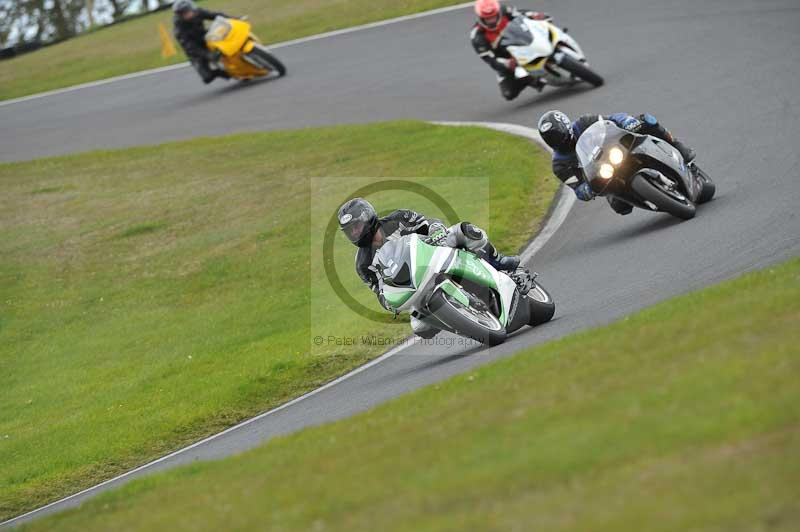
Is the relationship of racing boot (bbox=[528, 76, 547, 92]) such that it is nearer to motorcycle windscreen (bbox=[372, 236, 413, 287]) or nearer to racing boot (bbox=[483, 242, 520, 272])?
racing boot (bbox=[483, 242, 520, 272])

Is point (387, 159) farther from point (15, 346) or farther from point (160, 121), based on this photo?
point (160, 121)

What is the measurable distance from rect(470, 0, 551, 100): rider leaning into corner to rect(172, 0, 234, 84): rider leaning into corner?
8.81 metres

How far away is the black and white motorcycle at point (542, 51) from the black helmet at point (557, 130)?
7.10 m

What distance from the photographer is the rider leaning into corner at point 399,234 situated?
10.8 m

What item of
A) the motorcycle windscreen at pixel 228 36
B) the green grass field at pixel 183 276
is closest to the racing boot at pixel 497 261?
the green grass field at pixel 183 276

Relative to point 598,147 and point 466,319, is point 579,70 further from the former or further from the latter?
point 466,319

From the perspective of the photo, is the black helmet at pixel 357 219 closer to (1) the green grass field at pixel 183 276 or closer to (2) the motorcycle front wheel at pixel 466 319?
(2) the motorcycle front wheel at pixel 466 319

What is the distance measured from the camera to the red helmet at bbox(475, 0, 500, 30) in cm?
2105

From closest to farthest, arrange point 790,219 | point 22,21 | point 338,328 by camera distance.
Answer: point 790,219 → point 338,328 → point 22,21

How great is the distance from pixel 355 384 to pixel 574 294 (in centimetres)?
232

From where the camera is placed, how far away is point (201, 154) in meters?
25.1

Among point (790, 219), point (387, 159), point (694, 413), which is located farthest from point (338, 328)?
point (694, 413)


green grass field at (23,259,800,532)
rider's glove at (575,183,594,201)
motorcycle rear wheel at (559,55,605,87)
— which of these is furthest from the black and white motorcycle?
green grass field at (23,259,800,532)

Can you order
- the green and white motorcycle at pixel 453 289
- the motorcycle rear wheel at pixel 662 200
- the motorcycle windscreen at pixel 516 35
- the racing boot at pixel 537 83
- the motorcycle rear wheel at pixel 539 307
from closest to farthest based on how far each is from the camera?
1. the green and white motorcycle at pixel 453 289
2. the motorcycle rear wheel at pixel 539 307
3. the motorcycle rear wheel at pixel 662 200
4. the motorcycle windscreen at pixel 516 35
5. the racing boot at pixel 537 83
